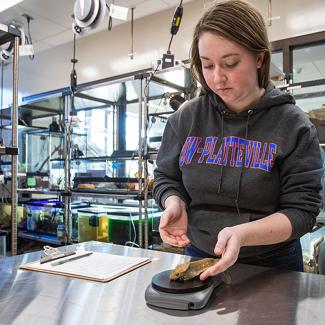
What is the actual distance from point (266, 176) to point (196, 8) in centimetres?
271

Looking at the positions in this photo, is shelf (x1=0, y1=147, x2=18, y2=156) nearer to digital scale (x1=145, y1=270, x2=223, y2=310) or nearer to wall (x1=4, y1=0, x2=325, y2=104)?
digital scale (x1=145, y1=270, x2=223, y2=310)

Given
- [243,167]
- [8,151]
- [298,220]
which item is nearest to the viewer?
[298,220]

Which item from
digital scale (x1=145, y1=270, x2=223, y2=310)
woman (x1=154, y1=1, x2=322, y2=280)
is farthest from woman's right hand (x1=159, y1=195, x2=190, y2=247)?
digital scale (x1=145, y1=270, x2=223, y2=310)

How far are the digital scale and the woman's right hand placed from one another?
0.16 m

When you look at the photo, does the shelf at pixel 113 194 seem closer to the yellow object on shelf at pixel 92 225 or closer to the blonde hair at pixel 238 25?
the yellow object on shelf at pixel 92 225

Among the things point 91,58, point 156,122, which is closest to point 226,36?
point 156,122

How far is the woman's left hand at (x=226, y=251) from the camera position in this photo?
1.74 ft

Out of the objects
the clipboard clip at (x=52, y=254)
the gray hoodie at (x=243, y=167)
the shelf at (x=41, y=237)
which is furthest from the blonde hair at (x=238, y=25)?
the shelf at (x=41, y=237)

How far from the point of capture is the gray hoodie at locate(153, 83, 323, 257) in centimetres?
69

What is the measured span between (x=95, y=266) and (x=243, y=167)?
0.40m

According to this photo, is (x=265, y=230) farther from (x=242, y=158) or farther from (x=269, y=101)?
(x=269, y=101)

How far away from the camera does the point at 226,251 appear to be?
0.54 m

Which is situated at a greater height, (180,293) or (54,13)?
(54,13)

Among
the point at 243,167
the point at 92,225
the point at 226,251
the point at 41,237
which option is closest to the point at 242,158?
the point at 243,167
